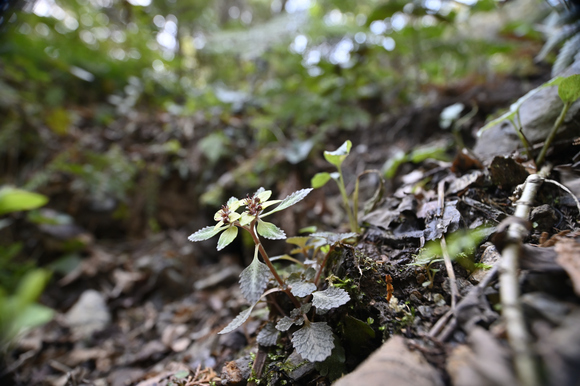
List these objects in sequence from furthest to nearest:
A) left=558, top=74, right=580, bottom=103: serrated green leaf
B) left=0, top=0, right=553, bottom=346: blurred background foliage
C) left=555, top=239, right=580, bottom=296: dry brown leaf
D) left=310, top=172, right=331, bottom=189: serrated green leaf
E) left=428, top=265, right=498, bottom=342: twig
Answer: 1. left=0, top=0, right=553, bottom=346: blurred background foliage
2. left=310, top=172, right=331, bottom=189: serrated green leaf
3. left=558, top=74, right=580, bottom=103: serrated green leaf
4. left=428, top=265, right=498, bottom=342: twig
5. left=555, top=239, right=580, bottom=296: dry brown leaf

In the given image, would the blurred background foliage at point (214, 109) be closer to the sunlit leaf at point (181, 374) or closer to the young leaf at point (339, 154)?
the young leaf at point (339, 154)

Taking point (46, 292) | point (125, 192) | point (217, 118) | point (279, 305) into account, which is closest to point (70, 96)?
point (125, 192)

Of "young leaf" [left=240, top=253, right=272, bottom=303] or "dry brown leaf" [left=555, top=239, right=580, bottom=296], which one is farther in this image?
"young leaf" [left=240, top=253, right=272, bottom=303]

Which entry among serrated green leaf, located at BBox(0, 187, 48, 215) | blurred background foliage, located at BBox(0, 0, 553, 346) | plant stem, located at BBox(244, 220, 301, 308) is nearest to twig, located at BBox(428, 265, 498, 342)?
plant stem, located at BBox(244, 220, 301, 308)

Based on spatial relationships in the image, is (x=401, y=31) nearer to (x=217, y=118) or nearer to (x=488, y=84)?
(x=488, y=84)

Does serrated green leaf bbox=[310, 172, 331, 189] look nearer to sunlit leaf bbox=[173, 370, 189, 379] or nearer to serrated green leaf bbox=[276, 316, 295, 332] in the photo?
serrated green leaf bbox=[276, 316, 295, 332]

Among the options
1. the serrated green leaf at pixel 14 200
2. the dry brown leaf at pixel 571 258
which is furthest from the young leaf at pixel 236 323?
the serrated green leaf at pixel 14 200

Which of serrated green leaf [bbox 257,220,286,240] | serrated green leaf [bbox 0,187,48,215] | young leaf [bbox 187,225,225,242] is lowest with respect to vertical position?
serrated green leaf [bbox 257,220,286,240]
